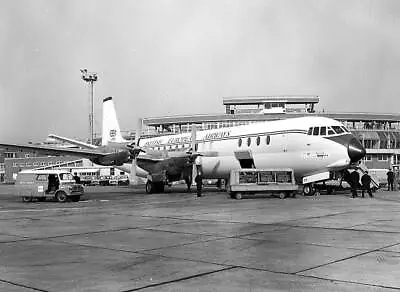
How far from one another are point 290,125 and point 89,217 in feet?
50.2

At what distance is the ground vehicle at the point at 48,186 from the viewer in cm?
2806

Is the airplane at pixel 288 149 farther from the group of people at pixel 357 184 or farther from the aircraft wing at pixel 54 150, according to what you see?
the aircraft wing at pixel 54 150

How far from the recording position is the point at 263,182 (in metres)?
27.8

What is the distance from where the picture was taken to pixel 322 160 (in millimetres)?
27391

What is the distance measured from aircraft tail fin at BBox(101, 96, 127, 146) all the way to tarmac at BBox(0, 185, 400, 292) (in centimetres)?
2577

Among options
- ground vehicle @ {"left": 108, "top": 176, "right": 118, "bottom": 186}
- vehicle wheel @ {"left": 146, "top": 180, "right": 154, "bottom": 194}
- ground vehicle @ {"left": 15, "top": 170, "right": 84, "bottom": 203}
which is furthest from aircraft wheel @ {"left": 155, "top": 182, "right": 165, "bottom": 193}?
ground vehicle @ {"left": 108, "top": 176, "right": 118, "bottom": 186}

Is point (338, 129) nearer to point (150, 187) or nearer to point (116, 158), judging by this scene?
point (116, 158)

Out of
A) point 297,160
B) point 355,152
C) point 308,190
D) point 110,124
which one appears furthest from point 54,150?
point 355,152

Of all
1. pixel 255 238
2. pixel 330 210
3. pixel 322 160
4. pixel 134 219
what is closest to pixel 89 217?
pixel 134 219

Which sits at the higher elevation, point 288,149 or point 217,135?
point 217,135

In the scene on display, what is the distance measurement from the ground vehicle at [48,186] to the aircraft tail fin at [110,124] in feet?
45.4

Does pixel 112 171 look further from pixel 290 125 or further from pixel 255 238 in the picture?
pixel 255 238

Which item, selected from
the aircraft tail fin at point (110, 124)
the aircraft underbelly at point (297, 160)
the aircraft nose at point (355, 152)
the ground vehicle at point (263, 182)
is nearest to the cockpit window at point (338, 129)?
the aircraft nose at point (355, 152)

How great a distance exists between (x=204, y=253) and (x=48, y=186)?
20789 mm
